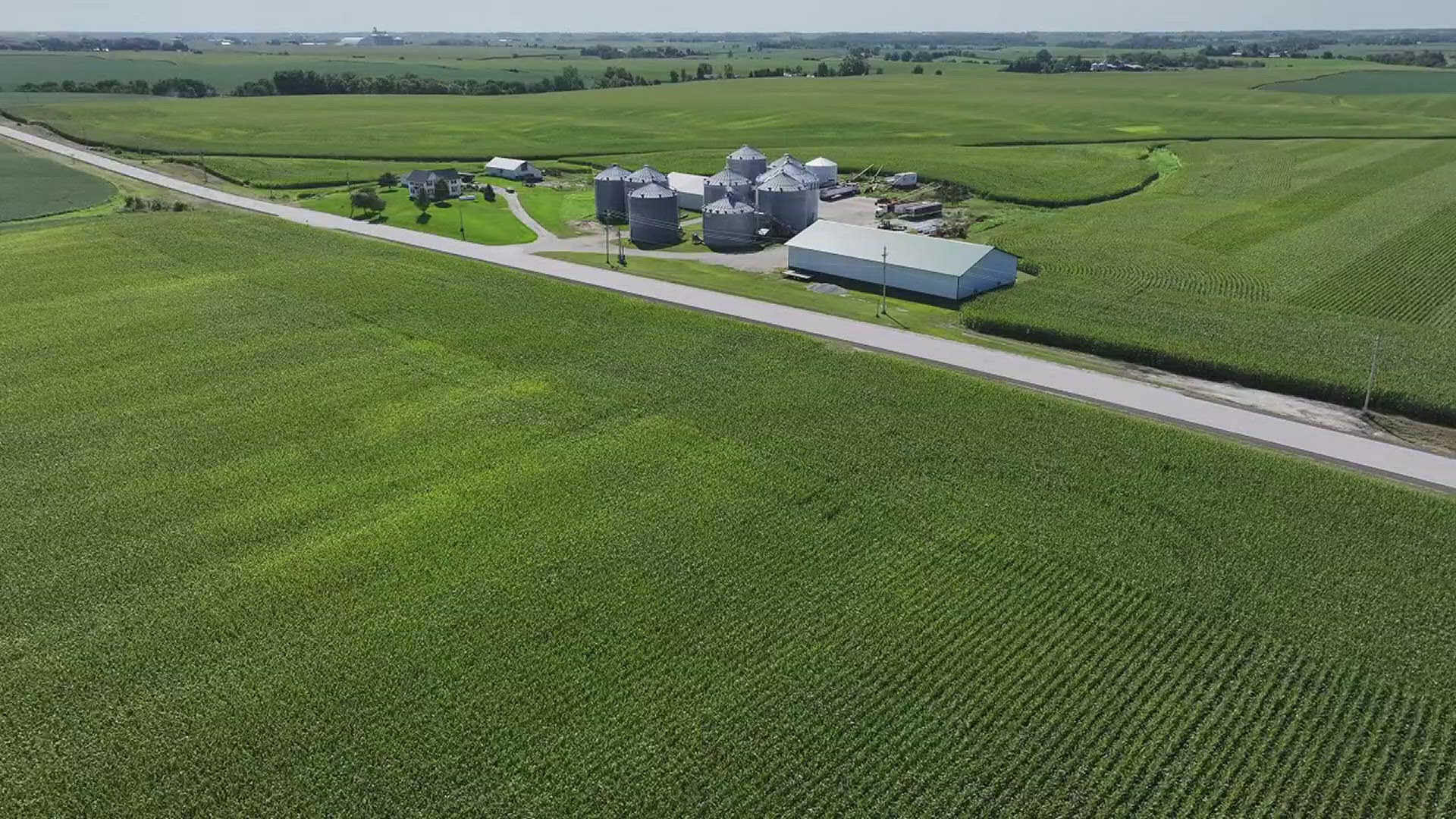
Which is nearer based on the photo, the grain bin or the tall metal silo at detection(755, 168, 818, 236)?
the tall metal silo at detection(755, 168, 818, 236)

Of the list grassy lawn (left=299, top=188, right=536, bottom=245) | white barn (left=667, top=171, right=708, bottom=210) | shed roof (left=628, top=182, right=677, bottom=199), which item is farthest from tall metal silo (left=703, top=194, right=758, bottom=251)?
grassy lawn (left=299, top=188, right=536, bottom=245)

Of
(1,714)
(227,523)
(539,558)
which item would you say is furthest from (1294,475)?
(1,714)

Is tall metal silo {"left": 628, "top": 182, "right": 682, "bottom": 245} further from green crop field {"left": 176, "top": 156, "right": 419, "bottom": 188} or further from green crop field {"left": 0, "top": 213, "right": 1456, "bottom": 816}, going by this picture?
green crop field {"left": 176, "top": 156, "right": 419, "bottom": 188}

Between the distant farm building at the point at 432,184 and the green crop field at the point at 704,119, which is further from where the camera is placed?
the green crop field at the point at 704,119

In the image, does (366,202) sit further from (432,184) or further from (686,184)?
(686,184)

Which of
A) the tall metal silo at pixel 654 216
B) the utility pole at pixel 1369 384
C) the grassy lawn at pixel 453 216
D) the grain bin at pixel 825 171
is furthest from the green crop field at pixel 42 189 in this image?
the utility pole at pixel 1369 384

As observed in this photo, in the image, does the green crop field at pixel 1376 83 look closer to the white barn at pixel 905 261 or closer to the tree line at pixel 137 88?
the white barn at pixel 905 261
